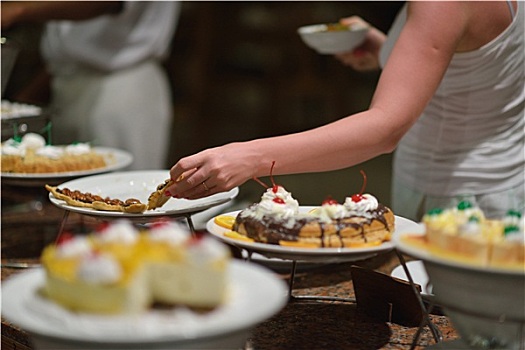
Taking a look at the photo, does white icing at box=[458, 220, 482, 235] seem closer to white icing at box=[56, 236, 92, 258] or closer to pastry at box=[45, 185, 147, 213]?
white icing at box=[56, 236, 92, 258]

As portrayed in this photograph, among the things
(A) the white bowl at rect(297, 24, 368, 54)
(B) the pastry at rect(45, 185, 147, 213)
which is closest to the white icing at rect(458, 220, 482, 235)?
(B) the pastry at rect(45, 185, 147, 213)

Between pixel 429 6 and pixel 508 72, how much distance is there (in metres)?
0.39

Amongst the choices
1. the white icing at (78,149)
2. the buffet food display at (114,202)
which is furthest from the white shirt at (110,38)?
the buffet food display at (114,202)

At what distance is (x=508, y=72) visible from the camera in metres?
1.89

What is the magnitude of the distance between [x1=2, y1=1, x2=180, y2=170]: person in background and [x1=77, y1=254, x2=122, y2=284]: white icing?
2218mm

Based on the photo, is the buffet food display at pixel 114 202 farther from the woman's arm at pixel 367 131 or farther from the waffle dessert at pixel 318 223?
the waffle dessert at pixel 318 223

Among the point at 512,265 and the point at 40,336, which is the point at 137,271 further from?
the point at 512,265

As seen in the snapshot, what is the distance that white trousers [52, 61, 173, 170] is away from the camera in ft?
10.7

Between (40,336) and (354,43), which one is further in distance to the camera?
(354,43)

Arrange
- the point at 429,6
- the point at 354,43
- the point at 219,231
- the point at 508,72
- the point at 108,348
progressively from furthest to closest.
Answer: the point at 354,43
the point at 508,72
the point at 429,6
the point at 219,231
the point at 108,348

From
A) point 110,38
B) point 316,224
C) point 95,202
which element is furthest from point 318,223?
point 110,38

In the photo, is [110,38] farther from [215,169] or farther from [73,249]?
[73,249]

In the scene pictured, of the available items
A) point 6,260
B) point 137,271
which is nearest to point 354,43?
point 6,260

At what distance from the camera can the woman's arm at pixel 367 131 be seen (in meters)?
1.50
